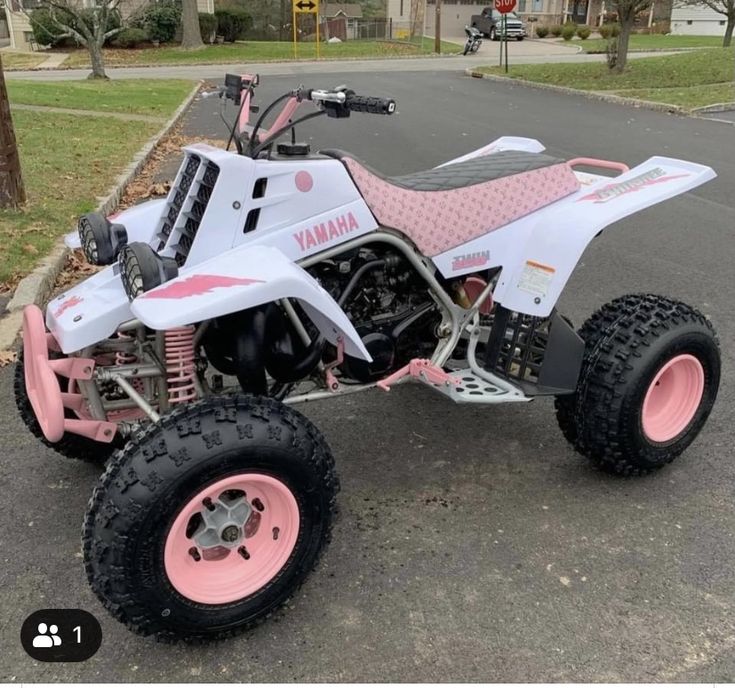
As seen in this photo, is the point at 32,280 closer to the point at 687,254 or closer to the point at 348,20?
the point at 687,254

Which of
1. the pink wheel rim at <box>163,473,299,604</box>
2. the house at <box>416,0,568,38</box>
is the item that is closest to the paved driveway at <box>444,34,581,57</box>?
the house at <box>416,0,568,38</box>

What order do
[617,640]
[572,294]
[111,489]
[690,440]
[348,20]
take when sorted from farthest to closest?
[348,20] → [572,294] → [690,440] → [617,640] → [111,489]

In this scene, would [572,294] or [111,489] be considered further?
[572,294]

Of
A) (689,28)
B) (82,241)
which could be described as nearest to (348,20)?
(689,28)

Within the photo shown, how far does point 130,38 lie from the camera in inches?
1404

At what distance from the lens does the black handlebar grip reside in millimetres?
2725

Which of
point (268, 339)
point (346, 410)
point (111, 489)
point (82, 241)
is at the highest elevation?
point (82, 241)

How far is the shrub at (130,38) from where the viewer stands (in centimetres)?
3559

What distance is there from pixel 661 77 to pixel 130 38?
25.1 meters

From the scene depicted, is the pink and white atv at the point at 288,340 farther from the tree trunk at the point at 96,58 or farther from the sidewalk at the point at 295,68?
the sidewalk at the point at 295,68

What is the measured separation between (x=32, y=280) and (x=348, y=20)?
165ft

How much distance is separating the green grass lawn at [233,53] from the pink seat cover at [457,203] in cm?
2917

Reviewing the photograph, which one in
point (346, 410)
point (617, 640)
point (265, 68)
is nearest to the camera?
point (617, 640)

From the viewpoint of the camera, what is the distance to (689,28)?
51688 mm
